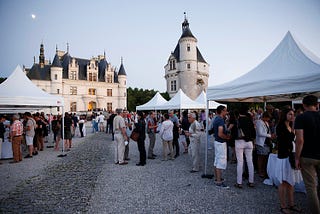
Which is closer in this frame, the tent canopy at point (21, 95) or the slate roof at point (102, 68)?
the tent canopy at point (21, 95)

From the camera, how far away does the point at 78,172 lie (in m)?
5.60

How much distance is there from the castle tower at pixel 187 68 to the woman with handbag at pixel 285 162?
117 ft

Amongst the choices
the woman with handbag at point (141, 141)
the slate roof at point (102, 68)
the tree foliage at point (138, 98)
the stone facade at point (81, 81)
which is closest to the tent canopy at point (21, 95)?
the woman with handbag at point (141, 141)

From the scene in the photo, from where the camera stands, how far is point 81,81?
142ft

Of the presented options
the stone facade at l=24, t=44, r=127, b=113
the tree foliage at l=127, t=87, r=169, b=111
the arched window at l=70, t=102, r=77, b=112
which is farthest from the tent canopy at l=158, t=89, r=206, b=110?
the tree foliage at l=127, t=87, r=169, b=111

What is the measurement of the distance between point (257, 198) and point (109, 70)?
47.1m

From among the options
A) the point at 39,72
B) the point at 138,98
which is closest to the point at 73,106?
the point at 39,72

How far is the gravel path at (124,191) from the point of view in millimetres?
3365

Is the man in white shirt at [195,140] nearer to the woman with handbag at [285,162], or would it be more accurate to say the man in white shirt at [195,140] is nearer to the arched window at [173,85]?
the woman with handbag at [285,162]

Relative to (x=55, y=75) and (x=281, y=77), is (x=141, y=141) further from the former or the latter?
(x=55, y=75)

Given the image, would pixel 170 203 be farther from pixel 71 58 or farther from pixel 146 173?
pixel 71 58

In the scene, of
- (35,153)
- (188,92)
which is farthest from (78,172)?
(188,92)

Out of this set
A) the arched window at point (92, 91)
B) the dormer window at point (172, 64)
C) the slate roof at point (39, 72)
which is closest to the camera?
the slate roof at point (39, 72)

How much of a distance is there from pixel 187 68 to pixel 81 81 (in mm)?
24790
